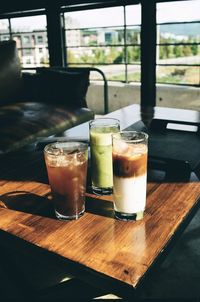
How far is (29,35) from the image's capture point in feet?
18.9

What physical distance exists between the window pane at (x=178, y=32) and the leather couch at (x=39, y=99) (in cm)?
182

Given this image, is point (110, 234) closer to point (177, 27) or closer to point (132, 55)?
point (177, 27)

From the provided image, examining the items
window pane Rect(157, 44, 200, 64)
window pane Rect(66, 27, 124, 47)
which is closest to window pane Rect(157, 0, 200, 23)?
window pane Rect(157, 44, 200, 64)

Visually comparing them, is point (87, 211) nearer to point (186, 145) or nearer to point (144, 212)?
point (144, 212)

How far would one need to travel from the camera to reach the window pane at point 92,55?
550cm

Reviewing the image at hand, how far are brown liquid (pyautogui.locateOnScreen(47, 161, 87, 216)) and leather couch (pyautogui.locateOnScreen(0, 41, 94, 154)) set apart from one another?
1764mm

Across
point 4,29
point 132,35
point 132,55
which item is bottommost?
point 132,55

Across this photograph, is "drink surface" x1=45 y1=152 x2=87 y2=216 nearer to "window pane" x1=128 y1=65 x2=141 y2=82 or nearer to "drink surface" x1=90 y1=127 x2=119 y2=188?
"drink surface" x1=90 y1=127 x2=119 y2=188

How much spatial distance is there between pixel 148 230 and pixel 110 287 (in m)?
0.18

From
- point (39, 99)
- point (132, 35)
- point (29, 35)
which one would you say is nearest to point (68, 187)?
point (39, 99)

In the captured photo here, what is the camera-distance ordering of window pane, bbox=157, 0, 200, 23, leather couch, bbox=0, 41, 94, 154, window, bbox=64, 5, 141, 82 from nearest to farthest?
leather couch, bbox=0, 41, 94, 154
window pane, bbox=157, 0, 200, 23
window, bbox=64, 5, 141, 82

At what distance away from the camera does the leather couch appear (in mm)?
2684

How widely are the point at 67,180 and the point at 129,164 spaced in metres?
0.15

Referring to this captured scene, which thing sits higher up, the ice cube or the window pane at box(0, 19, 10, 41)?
the window pane at box(0, 19, 10, 41)
